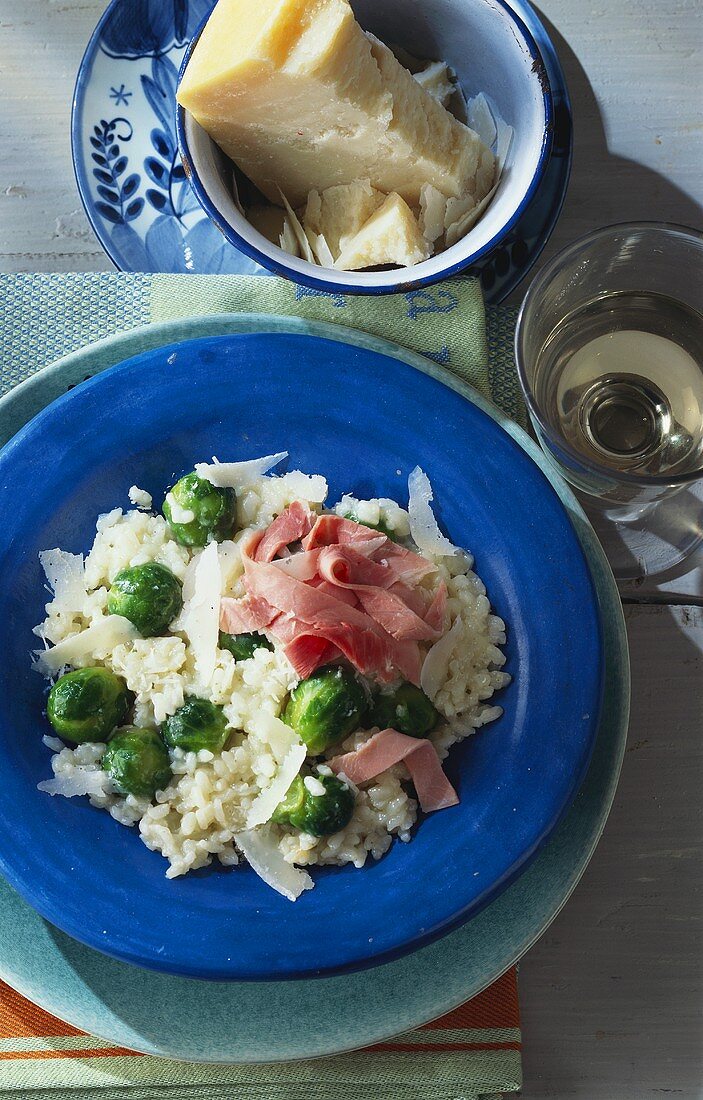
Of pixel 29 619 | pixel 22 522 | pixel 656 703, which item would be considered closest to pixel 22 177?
pixel 22 522

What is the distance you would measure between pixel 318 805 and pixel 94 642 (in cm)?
58

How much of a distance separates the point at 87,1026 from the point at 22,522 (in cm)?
106

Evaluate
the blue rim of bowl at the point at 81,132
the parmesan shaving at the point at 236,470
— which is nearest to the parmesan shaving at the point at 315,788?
the parmesan shaving at the point at 236,470

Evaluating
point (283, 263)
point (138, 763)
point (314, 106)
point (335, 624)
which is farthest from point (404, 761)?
point (314, 106)

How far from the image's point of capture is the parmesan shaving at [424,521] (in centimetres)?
219

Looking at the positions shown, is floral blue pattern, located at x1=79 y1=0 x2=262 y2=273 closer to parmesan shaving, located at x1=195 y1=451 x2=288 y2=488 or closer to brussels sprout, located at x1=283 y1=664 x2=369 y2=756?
parmesan shaving, located at x1=195 y1=451 x2=288 y2=488

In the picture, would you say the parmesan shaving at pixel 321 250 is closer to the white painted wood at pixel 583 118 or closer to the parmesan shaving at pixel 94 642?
the white painted wood at pixel 583 118

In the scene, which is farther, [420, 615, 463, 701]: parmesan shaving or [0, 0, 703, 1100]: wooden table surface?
[0, 0, 703, 1100]: wooden table surface

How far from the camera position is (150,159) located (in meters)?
2.48

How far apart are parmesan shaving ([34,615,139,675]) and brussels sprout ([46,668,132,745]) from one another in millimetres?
37

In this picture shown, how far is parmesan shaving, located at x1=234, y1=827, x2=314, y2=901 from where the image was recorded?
6.55 feet

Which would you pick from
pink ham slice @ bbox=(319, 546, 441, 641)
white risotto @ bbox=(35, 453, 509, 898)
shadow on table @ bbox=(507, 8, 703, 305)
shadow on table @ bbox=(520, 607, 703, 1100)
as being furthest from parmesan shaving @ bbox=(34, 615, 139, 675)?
shadow on table @ bbox=(507, 8, 703, 305)

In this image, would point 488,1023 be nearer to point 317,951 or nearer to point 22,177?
point 317,951

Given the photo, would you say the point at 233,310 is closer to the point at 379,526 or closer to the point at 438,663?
the point at 379,526
